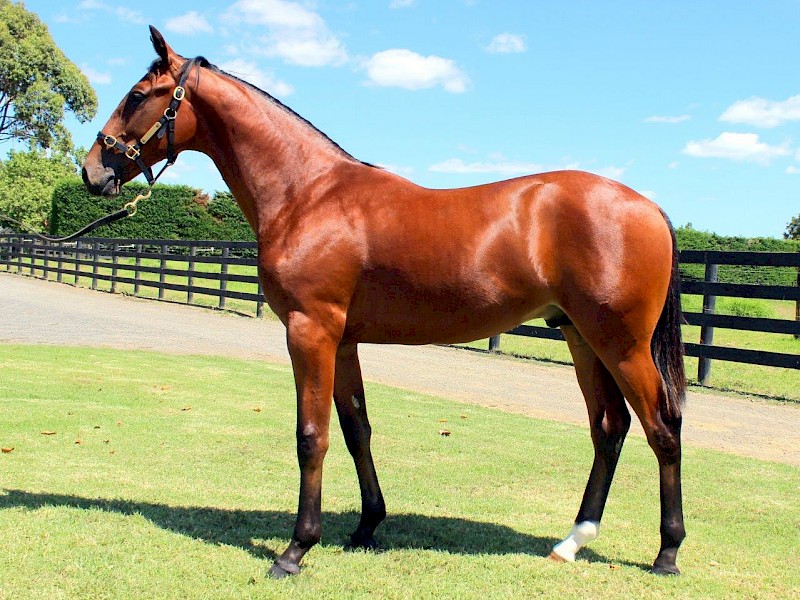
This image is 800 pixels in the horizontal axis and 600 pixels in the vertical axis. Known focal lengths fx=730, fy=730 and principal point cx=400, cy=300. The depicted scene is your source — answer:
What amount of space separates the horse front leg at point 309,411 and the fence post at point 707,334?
754cm

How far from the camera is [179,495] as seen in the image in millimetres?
4371

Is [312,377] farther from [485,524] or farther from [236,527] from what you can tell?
[485,524]

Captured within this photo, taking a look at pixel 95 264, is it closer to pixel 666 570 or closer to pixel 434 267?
pixel 434 267

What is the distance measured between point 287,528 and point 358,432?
2.14ft

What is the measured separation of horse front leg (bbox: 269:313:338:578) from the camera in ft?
A: 11.1

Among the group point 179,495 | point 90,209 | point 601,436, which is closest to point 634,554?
point 601,436

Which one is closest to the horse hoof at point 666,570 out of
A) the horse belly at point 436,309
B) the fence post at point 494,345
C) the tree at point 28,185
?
the horse belly at point 436,309

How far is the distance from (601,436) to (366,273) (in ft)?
5.00

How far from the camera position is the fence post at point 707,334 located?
966 cm

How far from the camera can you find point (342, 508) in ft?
14.3

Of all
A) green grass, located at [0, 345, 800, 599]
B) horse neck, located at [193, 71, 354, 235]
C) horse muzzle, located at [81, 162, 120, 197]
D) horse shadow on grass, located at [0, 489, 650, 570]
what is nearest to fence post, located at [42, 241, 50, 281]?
green grass, located at [0, 345, 800, 599]

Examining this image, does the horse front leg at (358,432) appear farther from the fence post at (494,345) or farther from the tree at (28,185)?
the tree at (28,185)

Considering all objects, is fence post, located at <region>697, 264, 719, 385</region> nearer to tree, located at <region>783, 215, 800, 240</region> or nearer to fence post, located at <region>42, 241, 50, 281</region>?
fence post, located at <region>42, 241, 50, 281</region>

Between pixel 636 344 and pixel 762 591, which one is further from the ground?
pixel 636 344
